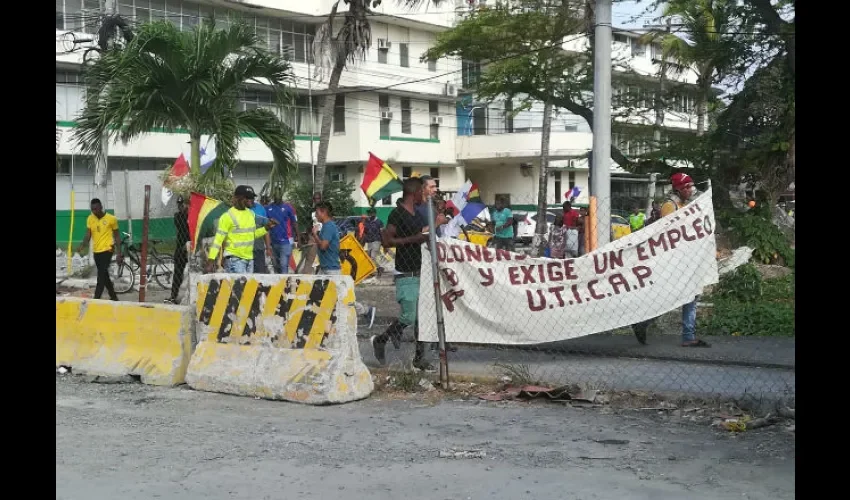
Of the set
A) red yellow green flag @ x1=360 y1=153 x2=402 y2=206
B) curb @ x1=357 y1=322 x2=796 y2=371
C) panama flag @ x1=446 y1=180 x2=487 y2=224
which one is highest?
red yellow green flag @ x1=360 y1=153 x2=402 y2=206

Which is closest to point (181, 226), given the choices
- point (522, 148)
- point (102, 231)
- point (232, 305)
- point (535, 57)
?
point (102, 231)

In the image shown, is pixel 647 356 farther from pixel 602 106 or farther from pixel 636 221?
pixel 636 221

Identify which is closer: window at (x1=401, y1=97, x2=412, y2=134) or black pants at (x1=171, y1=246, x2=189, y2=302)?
black pants at (x1=171, y1=246, x2=189, y2=302)

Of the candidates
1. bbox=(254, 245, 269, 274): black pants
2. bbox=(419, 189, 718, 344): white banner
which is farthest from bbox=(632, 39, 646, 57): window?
bbox=(419, 189, 718, 344): white banner

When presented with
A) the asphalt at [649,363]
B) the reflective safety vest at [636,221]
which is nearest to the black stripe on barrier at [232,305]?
the asphalt at [649,363]

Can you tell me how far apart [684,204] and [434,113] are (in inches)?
1425

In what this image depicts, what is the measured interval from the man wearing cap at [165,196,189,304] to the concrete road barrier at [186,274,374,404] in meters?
6.33

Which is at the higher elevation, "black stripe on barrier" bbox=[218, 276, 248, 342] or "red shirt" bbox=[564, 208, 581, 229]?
"red shirt" bbox=[564, 208, 581, 229]

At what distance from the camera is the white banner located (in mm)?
8117

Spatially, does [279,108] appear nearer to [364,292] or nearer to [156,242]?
[364,292]

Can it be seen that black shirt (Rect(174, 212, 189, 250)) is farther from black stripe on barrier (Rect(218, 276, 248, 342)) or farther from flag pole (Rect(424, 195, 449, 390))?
flag pole (Rect(424, 195, 449, 390))

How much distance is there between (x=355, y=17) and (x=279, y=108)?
11.3 m

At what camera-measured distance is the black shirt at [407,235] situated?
341 inches

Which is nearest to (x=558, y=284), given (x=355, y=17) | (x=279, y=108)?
(x=279, y=108)
